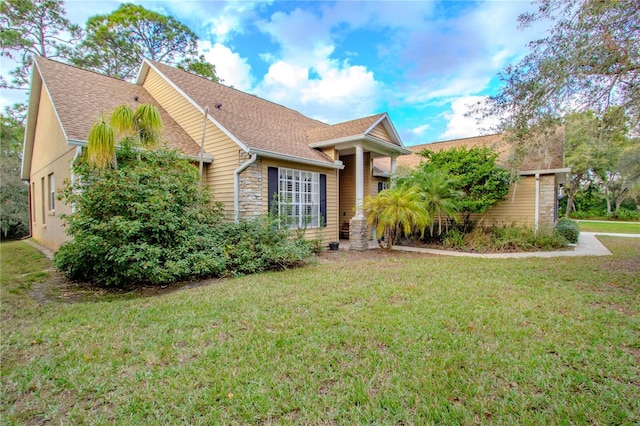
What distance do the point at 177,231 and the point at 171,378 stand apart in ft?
13.4

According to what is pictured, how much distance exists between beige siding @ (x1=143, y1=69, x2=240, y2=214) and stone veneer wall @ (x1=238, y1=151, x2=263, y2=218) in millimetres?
370

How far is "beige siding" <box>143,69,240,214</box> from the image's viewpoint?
A: 8852 mm

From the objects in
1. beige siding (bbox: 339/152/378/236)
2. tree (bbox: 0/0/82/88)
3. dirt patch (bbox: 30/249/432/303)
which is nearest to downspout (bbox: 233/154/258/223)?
dirt patch (bbox: 30/249/432/303)

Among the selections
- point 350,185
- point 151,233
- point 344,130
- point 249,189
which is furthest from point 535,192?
point 151,233

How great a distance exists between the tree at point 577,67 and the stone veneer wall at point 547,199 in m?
6.56

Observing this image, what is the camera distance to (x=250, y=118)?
10617 mm

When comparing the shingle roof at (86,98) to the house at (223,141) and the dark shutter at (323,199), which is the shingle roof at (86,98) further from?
the dark shutter at (323,199)

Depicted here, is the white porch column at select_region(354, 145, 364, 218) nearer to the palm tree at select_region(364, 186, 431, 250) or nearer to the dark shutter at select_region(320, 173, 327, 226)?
the palm tree at select_region(364, 186, 431, 250)

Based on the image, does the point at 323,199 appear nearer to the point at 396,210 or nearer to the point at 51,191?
the point at 396,210

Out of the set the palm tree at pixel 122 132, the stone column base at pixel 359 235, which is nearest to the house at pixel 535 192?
the stone column base at pixel 359 235

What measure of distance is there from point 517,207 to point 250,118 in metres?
11.5

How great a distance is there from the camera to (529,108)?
6.59 meters

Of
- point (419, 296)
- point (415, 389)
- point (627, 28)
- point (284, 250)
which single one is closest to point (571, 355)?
point (415, 389)

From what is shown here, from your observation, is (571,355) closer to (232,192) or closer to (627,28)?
(627,28)
